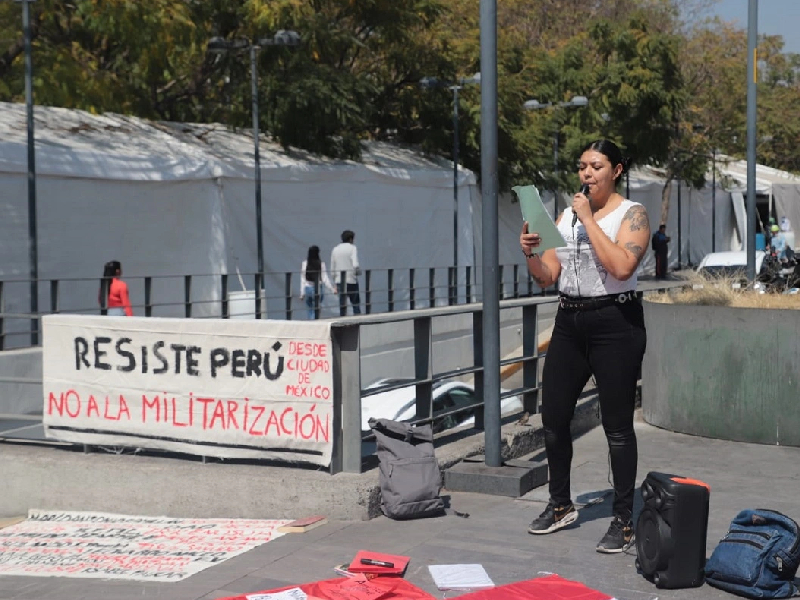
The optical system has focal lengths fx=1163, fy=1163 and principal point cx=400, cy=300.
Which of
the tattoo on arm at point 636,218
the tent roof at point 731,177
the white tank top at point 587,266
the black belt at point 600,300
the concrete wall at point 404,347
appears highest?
the tent roof at point 731,177

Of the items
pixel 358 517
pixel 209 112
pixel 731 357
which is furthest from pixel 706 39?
pixel 358 517

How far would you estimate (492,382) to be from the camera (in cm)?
729

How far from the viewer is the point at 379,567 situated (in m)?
5.37

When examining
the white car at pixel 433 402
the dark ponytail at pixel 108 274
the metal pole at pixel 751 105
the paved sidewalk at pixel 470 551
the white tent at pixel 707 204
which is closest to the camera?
the paved sidewalk at pixel 470 551

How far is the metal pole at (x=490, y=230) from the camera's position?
7160mm

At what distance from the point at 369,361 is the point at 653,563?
1396 centimetres

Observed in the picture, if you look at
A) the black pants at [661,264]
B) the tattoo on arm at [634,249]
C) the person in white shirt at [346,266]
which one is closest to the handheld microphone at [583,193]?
the tattoo on arm at [634,249]

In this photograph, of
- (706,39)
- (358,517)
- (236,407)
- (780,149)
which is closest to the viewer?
(358,517)

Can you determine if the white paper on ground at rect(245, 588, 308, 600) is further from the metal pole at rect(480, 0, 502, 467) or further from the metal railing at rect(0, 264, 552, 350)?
the metal railing at rect(0, 264, 552, 350)

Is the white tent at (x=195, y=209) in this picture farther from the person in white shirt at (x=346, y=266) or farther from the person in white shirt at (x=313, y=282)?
the person in white shirt at (x=346, y=266)

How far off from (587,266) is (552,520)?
4.47 ft

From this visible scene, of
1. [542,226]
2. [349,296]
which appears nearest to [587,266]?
[542,226]

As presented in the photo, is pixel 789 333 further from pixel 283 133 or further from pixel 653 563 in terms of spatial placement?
pixel 283 133

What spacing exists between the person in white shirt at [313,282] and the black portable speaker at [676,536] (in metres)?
15.7
